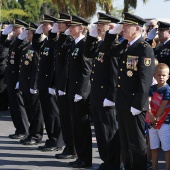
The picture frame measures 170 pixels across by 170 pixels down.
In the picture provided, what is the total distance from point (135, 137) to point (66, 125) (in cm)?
217

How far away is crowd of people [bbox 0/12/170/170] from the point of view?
6125 millimetres

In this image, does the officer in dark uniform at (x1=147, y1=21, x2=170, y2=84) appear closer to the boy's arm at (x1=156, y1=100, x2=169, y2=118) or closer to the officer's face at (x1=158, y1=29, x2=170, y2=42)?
the officer's face at (x1=158, y1=29, x2=170, y2=42)

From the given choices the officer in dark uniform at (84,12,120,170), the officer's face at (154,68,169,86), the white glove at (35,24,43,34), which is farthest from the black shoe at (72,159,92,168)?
the white glove at (35,24,43,34)

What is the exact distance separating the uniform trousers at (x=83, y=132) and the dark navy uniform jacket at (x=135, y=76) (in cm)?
132

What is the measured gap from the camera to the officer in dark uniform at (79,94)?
293 inches

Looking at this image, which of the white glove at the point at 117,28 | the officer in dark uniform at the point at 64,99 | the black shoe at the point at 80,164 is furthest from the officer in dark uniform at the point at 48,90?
the white glove at the point at 117,28

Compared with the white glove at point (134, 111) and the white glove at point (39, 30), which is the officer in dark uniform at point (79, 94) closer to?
the white glove at point (39, 30)

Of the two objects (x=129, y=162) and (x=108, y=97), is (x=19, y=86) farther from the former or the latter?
(x=129, y=162)

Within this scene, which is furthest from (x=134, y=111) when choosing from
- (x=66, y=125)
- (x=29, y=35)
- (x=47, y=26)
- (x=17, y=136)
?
(x=17, y=136)

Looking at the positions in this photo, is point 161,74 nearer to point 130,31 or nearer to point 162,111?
point 162,111

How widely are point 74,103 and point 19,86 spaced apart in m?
2.16

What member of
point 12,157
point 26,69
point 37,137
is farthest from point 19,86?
point 12,157

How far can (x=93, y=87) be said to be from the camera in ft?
22.8

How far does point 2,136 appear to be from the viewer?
1012 cm
